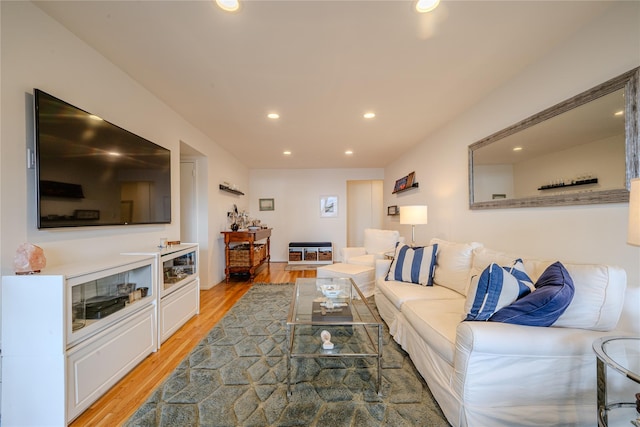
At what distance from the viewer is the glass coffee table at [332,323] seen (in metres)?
1.66

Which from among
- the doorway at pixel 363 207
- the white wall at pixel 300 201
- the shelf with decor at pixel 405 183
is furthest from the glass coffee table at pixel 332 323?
the doorway at pixel 363 207

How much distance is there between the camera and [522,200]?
2035 mm

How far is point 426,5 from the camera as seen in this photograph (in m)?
1.39

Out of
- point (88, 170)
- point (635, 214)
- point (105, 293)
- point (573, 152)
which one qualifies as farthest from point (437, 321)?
point (88, 170)

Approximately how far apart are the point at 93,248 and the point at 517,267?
3.00m

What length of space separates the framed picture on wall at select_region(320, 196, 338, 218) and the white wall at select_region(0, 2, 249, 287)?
4071mm

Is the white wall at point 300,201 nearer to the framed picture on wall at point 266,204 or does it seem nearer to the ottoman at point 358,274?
the framed picture on wall at point 266,204

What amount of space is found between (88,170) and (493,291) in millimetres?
2743

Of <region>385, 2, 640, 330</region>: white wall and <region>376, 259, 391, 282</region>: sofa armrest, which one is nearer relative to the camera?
<region>385, 2, 640, 330</region>: white wall

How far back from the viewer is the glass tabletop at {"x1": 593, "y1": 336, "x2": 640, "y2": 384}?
0.99 metres

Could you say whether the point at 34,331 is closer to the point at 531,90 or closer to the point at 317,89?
the point at 317,89

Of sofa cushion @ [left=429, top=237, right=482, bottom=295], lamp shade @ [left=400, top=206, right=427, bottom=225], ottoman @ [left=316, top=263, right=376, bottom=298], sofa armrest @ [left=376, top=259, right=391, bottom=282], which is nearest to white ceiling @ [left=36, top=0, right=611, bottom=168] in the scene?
lamp shade @ [left=400, top=206, right=427, bottom=225]

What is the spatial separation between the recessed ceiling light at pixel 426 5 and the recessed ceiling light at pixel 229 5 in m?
1.05

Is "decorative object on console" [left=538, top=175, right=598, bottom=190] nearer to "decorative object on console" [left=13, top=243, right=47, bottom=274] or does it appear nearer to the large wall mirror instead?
the large wall mirror
